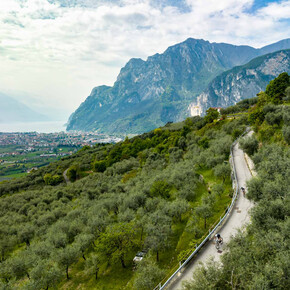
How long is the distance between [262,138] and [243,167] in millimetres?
8101

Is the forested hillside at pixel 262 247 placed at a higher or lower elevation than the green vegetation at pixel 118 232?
higher

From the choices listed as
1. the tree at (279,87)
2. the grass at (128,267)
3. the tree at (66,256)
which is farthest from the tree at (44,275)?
the tree at (279,87)

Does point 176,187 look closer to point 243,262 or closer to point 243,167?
point 243,167

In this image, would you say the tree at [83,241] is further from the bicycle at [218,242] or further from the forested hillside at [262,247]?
the bicycle at [218,242]

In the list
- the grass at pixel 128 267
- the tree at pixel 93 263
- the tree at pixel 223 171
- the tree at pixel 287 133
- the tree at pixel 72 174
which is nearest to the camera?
the grass at pixel 128 267

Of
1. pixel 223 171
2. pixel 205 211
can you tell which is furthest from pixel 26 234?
pixel 223 171

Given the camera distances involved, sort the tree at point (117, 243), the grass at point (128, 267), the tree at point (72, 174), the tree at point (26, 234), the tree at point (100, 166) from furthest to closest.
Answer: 1. the tree at point (100, 166)
2. the tree at point (72, 174)
3. the tree at point (26, 234)
4. the tree at point (117, 243)
5. the grass at point (128, 267)

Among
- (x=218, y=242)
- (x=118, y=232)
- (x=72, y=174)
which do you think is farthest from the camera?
(x=72, y=174)

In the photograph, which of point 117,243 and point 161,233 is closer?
point 161,233

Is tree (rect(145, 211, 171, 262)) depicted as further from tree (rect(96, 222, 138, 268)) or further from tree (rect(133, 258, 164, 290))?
tree (rect(133, 258, 164, 290))

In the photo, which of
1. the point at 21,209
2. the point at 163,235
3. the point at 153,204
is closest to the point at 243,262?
the point at 163,235

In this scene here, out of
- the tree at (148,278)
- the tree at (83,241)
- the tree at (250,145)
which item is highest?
the tree at (250,145)

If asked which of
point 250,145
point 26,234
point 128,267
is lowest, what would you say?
point 128,267

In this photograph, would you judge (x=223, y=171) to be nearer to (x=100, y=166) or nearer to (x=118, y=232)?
(x=118, y=232)
